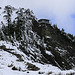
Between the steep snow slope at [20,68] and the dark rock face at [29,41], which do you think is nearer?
→ the steep snow slope at [20,68]

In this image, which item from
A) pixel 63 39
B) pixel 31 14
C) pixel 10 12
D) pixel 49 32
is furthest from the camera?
pixel 63 39

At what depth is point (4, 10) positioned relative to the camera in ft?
132

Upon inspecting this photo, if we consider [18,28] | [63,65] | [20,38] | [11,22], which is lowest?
[63,65]

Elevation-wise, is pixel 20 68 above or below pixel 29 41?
below

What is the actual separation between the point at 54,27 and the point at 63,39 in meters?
6.24

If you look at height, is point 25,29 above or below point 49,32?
below

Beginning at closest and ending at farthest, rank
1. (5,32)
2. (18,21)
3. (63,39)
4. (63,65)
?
1. (5,32)
2. (63,65)
3. (18,21)
4. (63,39)

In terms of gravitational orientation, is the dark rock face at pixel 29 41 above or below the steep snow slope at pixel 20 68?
above

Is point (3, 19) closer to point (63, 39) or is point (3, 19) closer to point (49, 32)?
point (49, 32)

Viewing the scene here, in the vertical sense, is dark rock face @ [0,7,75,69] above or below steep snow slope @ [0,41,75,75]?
above

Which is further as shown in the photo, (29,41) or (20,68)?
(29,41)

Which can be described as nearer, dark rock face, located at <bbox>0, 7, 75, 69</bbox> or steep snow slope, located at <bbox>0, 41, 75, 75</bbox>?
steep snow slope, located at <bbox>0, 41, 75, 75</bbox>

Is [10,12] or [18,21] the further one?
[10,12]

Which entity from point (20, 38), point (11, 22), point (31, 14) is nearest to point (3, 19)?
point (11, 22)
